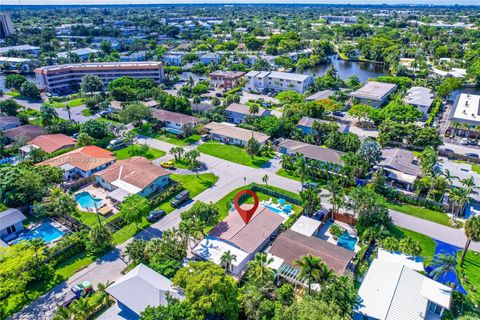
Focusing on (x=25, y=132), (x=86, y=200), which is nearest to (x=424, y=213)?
(x=86, y=200)

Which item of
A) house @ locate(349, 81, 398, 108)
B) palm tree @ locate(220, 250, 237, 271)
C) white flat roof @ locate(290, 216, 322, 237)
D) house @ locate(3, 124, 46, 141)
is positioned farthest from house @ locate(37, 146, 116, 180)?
house @ locate(349, 81, 398, 108)

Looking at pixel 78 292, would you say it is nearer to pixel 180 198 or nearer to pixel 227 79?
pixel 180 198

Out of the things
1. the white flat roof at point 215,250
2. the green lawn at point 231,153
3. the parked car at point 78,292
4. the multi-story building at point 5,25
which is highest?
the multi-story building at point 5,25

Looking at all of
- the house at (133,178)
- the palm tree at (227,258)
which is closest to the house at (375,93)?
the house at (133,178)

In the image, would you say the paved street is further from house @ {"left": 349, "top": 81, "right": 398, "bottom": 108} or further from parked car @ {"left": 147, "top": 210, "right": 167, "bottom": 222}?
house @ {"left": 349, "top": 81, "right": 398, "bottom": 108}

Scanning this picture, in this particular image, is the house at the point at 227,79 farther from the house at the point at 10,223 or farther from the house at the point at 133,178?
the house at the point at 10,223
